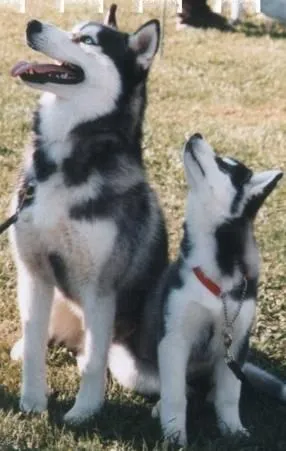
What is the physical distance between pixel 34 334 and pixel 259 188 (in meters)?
1.32

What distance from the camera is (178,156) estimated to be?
8648 millimetres

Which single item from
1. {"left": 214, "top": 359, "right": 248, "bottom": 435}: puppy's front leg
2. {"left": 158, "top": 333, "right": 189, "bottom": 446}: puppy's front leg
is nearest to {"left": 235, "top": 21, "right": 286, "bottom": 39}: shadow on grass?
{"left": 214, "top": 359, "right": 248, "bottom": 435}: puppy's front leg

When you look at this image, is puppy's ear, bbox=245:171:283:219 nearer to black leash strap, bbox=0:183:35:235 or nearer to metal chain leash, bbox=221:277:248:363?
metal chain leash, bbox=221:277:248:363

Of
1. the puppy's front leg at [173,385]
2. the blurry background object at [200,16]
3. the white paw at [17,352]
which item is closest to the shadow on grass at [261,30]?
the blurry background object at [200,16]

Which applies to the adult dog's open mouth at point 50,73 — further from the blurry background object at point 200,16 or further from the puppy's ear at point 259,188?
the blurry background object at point 200,16

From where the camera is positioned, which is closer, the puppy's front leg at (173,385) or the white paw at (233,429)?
the puppy's front leg at (173,385)

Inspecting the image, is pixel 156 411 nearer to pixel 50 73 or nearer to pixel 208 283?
pixel 208 283

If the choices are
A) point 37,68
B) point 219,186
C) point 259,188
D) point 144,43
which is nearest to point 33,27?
point 37,68

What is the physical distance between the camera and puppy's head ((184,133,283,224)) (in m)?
4.44

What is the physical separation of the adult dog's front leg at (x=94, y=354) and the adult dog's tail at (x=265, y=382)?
720 millimetres

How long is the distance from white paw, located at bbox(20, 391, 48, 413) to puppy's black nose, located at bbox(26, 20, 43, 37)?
171 centimetres

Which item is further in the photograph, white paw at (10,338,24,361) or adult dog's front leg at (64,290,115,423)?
white paw at (10,338,24,361)

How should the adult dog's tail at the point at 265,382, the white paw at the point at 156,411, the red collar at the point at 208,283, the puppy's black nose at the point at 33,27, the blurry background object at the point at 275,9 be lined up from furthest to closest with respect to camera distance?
1. the blurry background object at the point at 275,9
2. the adult dog's tail at the point at 265,382
3. the white paw at the point at 156,411
4. the puppy's black nose at the point at 33,27
5. the red collar at the point at 208,283

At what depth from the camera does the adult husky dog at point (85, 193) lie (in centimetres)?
459
